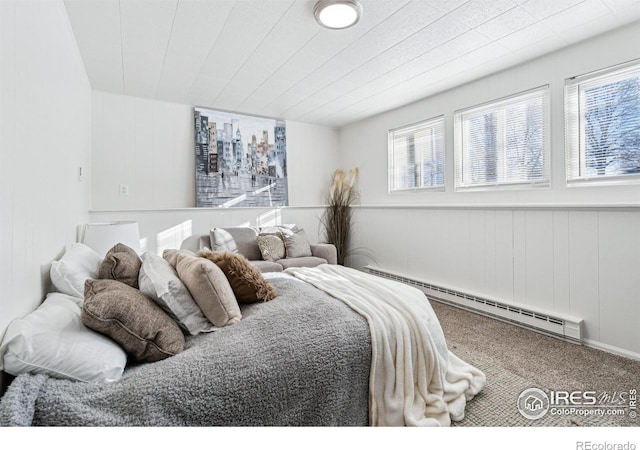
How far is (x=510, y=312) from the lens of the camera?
107 inches

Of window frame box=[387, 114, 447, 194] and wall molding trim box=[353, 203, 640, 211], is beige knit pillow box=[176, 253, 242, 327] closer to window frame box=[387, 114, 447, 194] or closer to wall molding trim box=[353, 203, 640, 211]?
wall molding trim box=[353, 203, 640, 211]

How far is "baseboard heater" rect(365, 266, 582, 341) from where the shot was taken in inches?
92.8

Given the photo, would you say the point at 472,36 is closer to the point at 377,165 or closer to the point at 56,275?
the point at 377,165

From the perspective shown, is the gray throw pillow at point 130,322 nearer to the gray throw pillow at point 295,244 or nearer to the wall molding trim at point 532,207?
the gray throw pillow at point 295,244

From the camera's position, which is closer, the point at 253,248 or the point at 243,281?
the point at 243,281

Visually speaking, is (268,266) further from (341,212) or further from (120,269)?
(120,269)

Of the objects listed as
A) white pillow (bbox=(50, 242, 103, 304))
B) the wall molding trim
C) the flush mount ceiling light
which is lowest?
white pillow (bbox=(50, 242, 103, 304))

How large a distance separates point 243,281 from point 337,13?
174cm

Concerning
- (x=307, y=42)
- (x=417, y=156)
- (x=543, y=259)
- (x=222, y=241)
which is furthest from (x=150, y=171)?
(x=543, y=259)

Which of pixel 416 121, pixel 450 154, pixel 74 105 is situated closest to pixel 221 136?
pixel 74 105

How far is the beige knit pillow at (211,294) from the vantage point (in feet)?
4.58

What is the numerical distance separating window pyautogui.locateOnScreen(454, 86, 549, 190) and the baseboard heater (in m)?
1.10

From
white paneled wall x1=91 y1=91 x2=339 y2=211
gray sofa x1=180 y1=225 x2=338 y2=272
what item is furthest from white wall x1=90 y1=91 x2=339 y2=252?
gray sofa x1=180 y1=225 x2=338 y2=272

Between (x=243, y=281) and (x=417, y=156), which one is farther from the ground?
(x=417, y=156)
